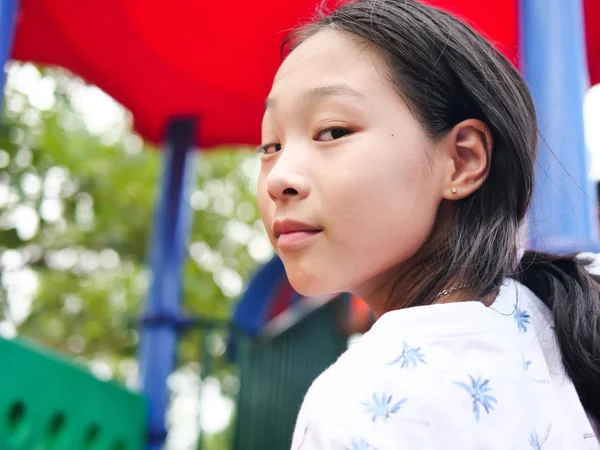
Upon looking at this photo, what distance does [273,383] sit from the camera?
3.31m

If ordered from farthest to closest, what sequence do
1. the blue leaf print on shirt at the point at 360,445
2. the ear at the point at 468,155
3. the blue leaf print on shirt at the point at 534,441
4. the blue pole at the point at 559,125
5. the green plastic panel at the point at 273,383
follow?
the green plastic panel at the point at 273,383 < the blue pole at the point at 559,125 < the ear at the point at 468,155 < the blue leaf print on shirt at the point at 534,441 < the blue leaf print on shirt at the point at 360,445

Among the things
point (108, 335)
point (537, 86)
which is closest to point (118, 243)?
point (108, 335)

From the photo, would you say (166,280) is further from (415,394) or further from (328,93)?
(415,394)

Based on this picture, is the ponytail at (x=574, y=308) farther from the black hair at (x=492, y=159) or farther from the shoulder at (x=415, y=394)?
the shoulder at (x=415, y=394)

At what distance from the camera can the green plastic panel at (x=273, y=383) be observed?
10.4 ft

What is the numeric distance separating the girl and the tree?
504 cm

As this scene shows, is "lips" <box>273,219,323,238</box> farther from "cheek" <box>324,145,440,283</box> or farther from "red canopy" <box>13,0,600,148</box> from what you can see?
"red canopy" <box>13,0,600,148</box>

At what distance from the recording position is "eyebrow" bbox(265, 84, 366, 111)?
1.09 meters

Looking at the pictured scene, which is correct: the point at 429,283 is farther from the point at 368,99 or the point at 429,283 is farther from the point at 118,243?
the point at 118,243

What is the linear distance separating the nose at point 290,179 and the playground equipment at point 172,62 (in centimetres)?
106

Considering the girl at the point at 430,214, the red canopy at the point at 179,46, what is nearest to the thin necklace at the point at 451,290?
the girl at the point at 430,214

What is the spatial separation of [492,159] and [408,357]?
1.36 ft

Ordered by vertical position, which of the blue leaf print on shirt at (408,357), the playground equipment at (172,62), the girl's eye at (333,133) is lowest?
the blue leaf print on shirt at (408,357)

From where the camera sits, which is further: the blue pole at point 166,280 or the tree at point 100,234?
the tree at point 100,234
